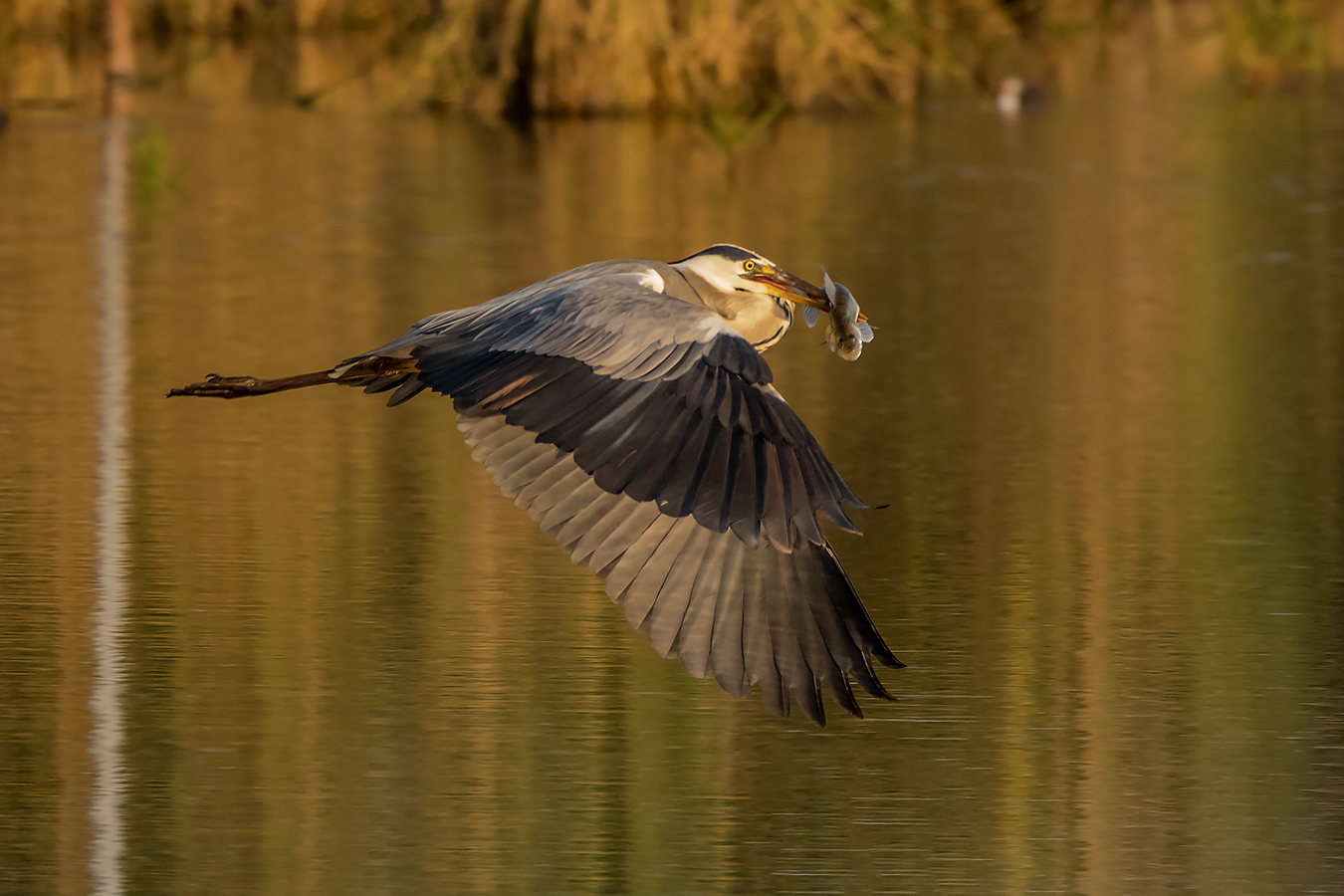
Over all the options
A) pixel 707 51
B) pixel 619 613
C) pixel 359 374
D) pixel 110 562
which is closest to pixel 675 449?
pixel 359 374

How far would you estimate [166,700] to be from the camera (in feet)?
18.4

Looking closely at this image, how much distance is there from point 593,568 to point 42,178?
1094cm

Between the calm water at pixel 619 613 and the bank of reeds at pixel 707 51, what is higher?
the bank of reeds at pixel 707 51

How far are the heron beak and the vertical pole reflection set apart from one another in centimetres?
174

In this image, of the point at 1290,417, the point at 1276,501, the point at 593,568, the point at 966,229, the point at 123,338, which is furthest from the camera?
the point at 966,229

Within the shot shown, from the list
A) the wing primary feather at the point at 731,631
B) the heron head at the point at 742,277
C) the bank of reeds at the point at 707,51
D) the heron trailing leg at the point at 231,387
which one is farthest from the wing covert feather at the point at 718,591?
the bank of reeds at the point at 707,51

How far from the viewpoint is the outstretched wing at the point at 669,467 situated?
4.62 m

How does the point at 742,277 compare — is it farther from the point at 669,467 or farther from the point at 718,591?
the point at 669,467

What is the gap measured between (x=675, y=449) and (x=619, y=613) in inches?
73.9

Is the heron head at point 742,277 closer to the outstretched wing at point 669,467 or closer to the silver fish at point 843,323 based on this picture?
the silver fish at point 843,323

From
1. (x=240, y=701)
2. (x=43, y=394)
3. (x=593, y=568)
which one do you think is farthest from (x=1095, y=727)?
(x=43, y=394)

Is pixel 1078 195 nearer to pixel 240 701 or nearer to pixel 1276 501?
pixel 1276 501

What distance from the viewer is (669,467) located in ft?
15.3

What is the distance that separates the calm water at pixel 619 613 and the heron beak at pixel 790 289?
3.08 feet
